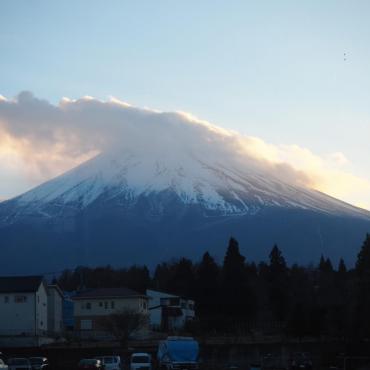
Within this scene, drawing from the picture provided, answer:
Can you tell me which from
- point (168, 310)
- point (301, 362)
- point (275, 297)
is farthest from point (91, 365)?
point (275, 297)

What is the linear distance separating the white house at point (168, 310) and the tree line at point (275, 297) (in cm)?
134

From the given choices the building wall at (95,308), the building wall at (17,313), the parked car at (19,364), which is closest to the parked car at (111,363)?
the parked car at (19,364)

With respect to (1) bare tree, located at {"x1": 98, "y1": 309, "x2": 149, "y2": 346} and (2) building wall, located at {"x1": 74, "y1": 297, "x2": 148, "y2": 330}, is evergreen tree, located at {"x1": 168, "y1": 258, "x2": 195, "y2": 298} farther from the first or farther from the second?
(1) bare tree, located at {"x1": 98, "y1": 309, "x2": 149, "y2": 346}

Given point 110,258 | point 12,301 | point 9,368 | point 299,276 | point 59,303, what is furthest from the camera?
point 110,258

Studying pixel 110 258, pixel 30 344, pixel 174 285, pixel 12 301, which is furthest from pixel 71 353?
pixel 110 258

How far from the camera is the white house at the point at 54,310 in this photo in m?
79.7

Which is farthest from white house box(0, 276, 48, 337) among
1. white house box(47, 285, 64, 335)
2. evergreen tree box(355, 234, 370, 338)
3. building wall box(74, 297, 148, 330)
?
evergreen tree box(355, 234, 370, 338)

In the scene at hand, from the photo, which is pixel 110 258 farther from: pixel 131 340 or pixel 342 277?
pixel 131 340

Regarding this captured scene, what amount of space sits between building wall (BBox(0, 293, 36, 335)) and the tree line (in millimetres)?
13012

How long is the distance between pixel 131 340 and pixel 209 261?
18.6 meters

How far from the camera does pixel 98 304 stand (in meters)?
76.7

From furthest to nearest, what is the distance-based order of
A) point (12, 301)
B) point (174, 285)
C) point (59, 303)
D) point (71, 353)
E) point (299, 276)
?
point (299, 276)
point (174, 285)
point (59, 303)
point (12, 301)
point (71, 353)

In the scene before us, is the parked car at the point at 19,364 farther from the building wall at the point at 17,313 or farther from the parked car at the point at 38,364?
the building wall at the point at 17,313

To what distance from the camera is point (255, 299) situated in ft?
257
